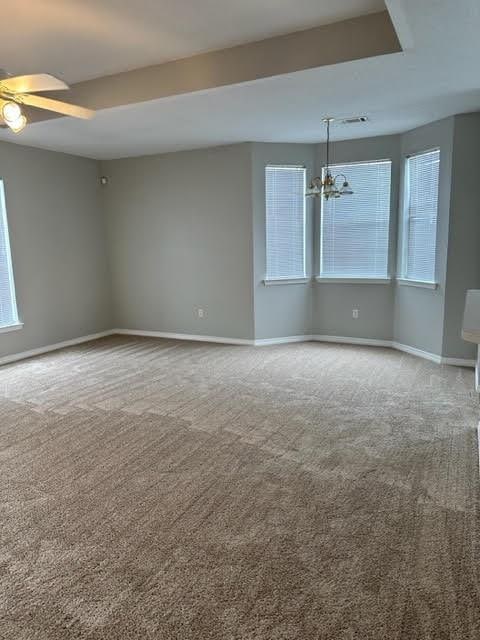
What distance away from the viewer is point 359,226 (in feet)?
19.5

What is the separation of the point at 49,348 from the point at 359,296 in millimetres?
4277

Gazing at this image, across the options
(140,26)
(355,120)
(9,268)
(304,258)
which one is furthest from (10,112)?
(304,258)

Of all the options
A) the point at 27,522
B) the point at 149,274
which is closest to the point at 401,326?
the point at 149,274

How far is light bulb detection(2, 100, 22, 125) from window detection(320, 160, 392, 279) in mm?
4237

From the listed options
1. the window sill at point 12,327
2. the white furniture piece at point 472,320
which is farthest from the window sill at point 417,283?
the window sill at point 12,327

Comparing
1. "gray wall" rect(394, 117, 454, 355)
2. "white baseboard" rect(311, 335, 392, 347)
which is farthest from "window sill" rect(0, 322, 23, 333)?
"gray wall" rect(394, 117, 454, 355)

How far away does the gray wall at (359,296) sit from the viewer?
→ 5668 millimetres

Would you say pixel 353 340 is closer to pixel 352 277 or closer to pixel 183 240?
pixel 352 277

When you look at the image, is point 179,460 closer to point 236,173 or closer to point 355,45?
point 355,45

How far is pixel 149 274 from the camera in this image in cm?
676

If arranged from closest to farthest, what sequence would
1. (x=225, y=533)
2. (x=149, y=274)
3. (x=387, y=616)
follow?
1. (x=387, y=616)
2. (x=225, y=533)
3. (x=149, y=274)

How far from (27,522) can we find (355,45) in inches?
137

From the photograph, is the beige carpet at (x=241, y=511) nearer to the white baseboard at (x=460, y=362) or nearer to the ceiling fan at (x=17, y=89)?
the white baseboard at (x=460, y=362)

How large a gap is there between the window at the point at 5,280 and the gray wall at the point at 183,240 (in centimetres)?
173
